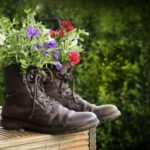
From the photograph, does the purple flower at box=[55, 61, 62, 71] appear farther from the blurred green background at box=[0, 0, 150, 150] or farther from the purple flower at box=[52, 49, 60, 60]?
the blurred green background at box=[0, 0, 150, 150]

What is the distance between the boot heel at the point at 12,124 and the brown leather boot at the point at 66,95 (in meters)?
0.15

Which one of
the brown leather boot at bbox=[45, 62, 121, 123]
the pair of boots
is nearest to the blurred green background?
the brown leather boot at bbox=[45, 62, 121, 123]

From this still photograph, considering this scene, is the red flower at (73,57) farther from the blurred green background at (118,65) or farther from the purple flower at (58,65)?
the blurred green background at (118,65)

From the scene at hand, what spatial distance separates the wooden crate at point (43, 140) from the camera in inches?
57.2

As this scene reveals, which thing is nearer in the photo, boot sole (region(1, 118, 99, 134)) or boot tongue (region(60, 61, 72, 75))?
boot sole (region(1, 118, 99, 134))

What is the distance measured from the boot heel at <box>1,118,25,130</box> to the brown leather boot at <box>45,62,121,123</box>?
15 centimetres

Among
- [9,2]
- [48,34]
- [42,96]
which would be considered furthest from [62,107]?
[9,2]

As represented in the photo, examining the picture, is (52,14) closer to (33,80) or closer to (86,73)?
(86,73)

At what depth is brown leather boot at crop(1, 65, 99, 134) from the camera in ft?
4.98

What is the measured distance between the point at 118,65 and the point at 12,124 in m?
1.39

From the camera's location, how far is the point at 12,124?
1.55m

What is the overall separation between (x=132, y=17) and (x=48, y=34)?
1.38m

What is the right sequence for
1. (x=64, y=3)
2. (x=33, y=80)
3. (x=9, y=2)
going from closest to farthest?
(x=33, y=80) → (x=9, y=2) → (x=64, y=3)

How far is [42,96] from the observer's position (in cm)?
155
